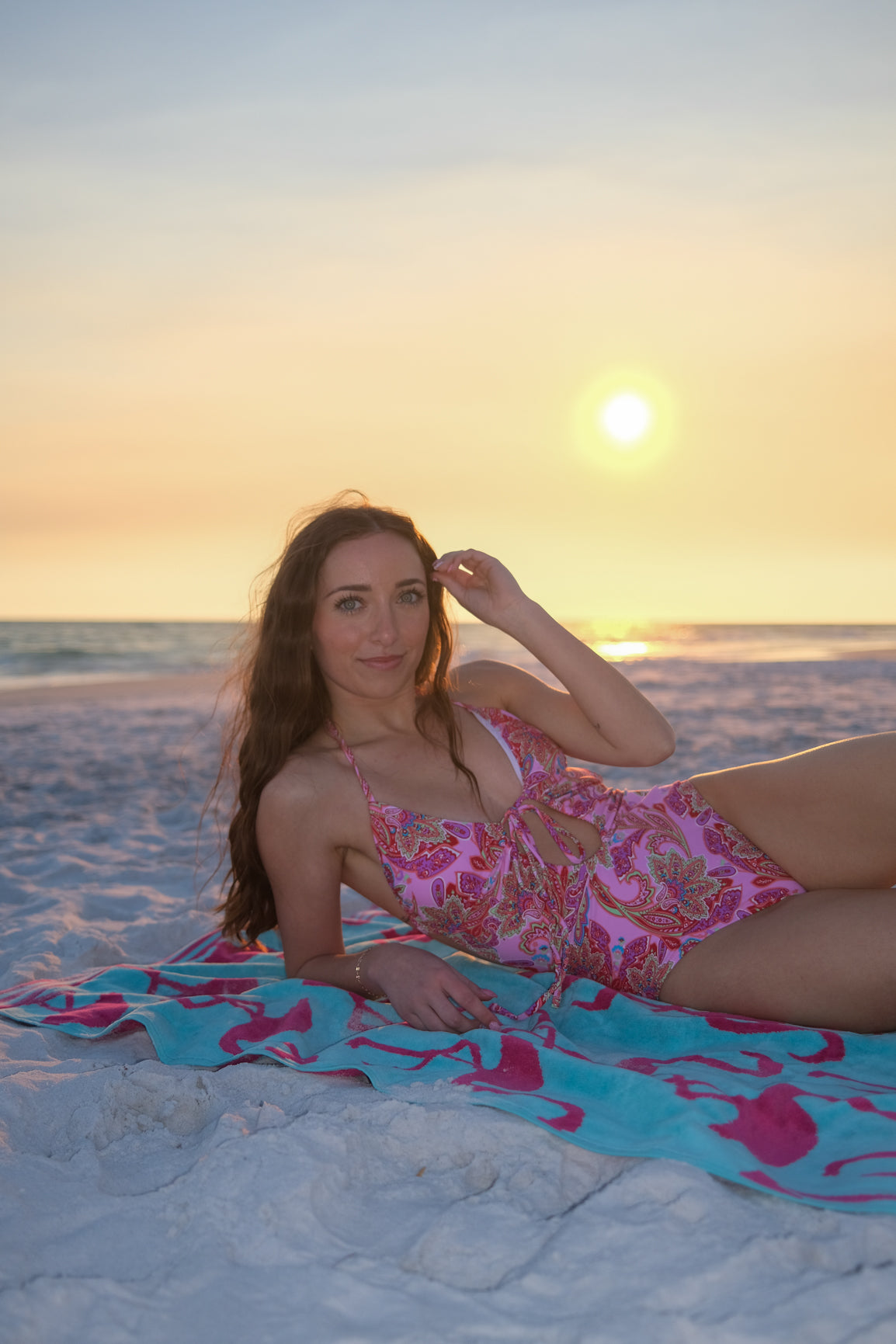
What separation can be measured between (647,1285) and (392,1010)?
135 centimetres

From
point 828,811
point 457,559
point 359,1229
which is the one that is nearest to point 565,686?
point 457,559

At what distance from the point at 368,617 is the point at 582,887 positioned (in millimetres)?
1057

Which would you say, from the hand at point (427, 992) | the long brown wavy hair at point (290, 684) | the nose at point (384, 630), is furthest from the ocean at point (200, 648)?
the hand at point (427, 992)

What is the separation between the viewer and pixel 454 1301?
1.50 meters

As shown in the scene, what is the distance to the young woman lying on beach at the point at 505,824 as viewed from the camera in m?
2.57

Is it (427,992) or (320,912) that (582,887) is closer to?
(427,992)

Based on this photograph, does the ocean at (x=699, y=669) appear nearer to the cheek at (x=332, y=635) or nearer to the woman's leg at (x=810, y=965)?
the cheek at (x=332, y=635)

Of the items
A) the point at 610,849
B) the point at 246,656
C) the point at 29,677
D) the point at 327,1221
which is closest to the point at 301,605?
the point at 246,656

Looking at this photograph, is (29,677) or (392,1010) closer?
(392,1010)

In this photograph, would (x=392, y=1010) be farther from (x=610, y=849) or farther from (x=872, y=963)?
(x=872, y=963)

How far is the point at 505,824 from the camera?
2.85 meters

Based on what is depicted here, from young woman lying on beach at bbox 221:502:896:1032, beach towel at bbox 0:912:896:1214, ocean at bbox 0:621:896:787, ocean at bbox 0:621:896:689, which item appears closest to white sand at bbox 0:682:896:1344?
beach towel at bbox 0:912:896:1214

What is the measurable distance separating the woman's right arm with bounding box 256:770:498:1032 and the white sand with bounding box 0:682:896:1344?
33 cm

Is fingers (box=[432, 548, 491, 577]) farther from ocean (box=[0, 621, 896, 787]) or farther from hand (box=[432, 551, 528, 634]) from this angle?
ocean (box=[0, 621, 896, 787])
